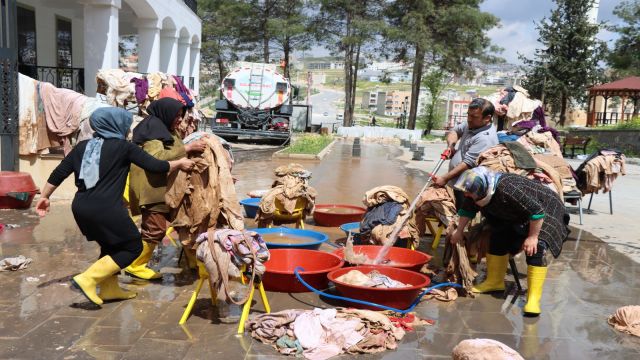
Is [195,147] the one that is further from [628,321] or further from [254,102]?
[254,102]

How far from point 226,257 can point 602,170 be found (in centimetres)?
655

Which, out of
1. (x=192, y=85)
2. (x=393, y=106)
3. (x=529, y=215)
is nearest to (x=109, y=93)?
(x=529, y=215)

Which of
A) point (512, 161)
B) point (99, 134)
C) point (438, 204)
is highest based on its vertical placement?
point (99, 134)

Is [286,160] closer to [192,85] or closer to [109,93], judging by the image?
[109,93]

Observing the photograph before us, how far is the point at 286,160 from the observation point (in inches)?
623

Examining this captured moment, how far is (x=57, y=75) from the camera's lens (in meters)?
15.7

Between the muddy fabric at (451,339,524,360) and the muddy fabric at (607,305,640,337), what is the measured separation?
1460mm

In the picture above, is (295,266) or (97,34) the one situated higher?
(97,34)

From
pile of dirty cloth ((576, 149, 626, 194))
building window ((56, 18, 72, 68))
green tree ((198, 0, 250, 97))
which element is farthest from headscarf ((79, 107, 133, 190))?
green tree ((198, 0, 250, 97))

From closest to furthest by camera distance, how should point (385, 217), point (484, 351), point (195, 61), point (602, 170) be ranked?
point (484, 351) < point (385, 217) < point (602, 170) < point (195, 61)

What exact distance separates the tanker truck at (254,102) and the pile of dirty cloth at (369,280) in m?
16.2

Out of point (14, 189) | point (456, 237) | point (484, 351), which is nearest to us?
point (484, 351)

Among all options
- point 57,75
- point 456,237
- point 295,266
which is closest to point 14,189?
point 295,266

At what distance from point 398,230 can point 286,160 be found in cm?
1062
